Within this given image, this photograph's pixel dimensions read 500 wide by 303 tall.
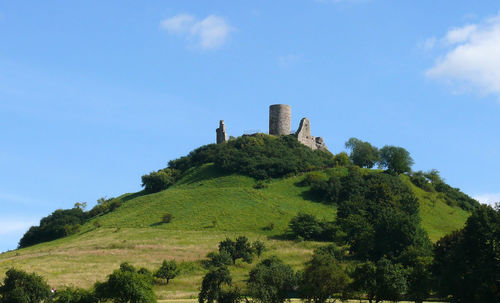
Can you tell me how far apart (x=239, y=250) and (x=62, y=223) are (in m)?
42.6

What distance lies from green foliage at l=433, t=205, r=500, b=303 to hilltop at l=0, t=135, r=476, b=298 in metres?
21.1

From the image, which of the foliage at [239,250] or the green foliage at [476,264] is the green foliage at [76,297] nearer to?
the foliage at [239,250]

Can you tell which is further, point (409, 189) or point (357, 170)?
point (357, 170)

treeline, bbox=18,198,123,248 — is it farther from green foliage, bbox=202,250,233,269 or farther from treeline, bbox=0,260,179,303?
treeline, bbox=0,260,179,303

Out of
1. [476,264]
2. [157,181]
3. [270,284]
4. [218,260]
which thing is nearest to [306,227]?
[218,260]

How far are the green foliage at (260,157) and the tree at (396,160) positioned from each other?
1131 cm

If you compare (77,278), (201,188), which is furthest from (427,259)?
(201,188)

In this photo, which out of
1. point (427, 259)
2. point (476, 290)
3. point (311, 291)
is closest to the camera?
point (476, 290)

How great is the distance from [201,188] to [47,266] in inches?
1664

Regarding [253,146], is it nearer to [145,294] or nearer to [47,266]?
[47,266]

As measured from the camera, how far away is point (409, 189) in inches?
3504

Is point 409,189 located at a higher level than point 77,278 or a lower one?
higher

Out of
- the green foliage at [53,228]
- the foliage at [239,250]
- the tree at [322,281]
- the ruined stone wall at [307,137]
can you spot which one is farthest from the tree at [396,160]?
the tree at [322,281]

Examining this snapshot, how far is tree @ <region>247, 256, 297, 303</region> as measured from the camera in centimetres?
3725
